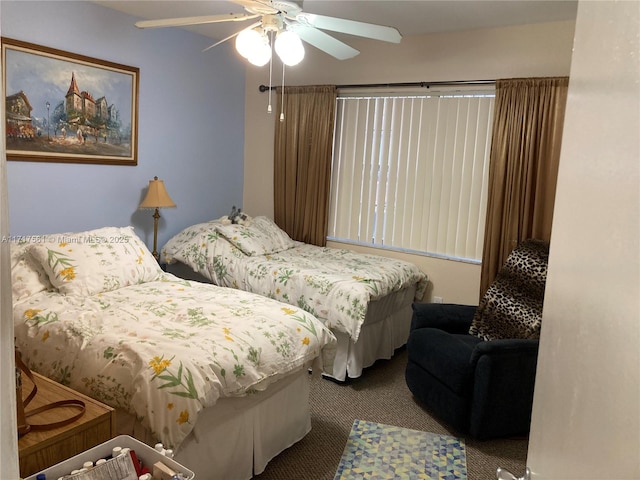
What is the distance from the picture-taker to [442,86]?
4.03 meters

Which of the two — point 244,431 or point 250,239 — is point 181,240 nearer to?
point 250,239

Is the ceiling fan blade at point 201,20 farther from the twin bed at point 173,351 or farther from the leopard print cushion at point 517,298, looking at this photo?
the leopard print cushion at point 517,298

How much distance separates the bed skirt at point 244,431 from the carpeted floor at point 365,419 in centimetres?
11

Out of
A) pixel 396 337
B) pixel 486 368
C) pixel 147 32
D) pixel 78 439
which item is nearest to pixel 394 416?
pixel 486 368

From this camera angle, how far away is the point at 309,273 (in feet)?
11.9

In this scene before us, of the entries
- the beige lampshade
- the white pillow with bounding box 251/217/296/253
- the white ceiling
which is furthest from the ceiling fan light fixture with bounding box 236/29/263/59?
the white pillow with bounding box 251/217/296/253

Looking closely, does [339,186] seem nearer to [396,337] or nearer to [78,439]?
[396,337]

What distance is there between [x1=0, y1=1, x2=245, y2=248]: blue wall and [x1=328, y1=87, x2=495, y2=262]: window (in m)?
1.14

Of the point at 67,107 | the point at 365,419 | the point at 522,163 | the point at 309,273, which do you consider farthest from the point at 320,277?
the point at 67,107

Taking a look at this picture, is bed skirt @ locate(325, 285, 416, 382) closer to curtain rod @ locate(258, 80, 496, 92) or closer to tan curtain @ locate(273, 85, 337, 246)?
tan curtain @ locate(273, 85, 337, 246)

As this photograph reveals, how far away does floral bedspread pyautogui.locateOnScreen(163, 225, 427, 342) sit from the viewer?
3.39 metres

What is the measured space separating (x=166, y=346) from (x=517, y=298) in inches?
87.7

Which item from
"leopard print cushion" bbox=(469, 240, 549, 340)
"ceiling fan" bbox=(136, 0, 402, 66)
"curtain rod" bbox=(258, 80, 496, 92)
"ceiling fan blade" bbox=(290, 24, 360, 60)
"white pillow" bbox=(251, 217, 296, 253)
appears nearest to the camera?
"ceiling fan" bbox=(136, 0, 402, 66)

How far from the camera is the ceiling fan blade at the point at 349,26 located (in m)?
2.41
